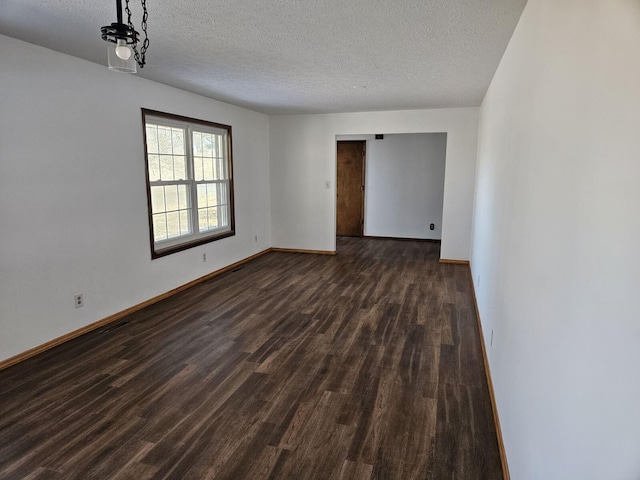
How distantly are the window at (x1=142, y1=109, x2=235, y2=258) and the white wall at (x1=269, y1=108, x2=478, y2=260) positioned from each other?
1385 millimetres

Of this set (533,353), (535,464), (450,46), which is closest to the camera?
(535,464)

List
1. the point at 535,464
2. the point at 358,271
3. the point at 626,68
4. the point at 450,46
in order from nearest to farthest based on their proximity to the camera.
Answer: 1. the point at 626,68
2. the point at 535,464
3. the point at 450,46
4. the point at 358,271

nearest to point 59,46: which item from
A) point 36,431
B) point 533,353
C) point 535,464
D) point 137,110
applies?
point 137,110

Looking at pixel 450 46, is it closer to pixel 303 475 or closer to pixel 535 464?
pixel 535 464

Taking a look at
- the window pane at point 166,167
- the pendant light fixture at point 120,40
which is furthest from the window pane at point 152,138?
the pendant light fixture at point 120,40

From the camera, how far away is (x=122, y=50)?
5.70 ft

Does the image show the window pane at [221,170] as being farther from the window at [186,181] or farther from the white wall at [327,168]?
the white wall at [327,168]

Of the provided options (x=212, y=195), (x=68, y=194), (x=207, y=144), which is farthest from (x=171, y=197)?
(x=68, y=194)

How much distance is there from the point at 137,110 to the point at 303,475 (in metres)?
3.74

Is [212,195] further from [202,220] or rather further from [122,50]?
[122,50]

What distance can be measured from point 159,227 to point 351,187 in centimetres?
478

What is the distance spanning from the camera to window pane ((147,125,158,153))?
428cm

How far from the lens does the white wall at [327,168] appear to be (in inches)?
236

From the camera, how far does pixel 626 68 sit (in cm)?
81
